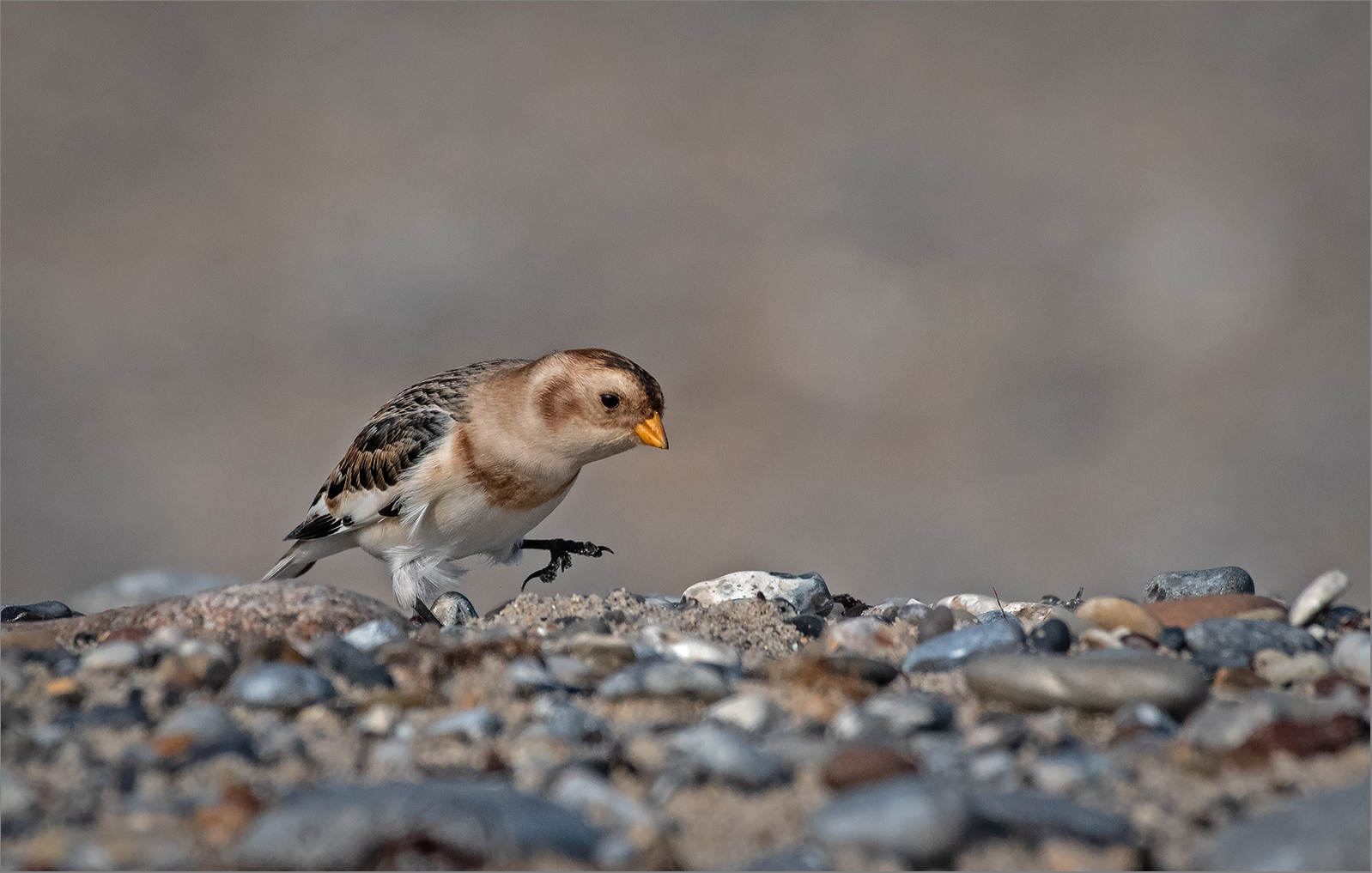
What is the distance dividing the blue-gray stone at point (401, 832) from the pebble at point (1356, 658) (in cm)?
243

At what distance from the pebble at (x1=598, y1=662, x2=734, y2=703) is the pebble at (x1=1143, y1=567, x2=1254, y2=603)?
2.68m

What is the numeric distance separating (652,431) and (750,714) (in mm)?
2739

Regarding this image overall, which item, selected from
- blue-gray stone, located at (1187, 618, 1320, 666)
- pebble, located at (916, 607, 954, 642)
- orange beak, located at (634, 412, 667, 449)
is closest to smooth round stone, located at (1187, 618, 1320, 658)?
blue-gray stone, located at (1187, 618, 1320, 666)

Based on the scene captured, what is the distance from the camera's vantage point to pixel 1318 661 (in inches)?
147

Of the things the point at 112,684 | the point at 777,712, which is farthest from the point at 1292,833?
the point at 112,684

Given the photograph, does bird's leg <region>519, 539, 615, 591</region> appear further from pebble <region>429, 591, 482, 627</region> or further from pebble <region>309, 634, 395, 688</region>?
pebble <region>309, 634, 395, 688</region>

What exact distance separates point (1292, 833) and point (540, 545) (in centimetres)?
505

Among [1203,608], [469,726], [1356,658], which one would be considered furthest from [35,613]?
[1356,658]

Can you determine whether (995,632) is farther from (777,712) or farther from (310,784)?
(310,784)

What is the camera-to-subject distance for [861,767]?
112 inches

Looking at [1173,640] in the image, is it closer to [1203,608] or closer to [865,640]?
[1203,608]

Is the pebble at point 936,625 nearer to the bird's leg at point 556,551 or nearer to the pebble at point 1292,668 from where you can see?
the pebble at point 1292,668

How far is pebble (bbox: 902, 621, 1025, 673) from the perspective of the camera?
3.96 m

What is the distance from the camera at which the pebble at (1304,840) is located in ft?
7.88
